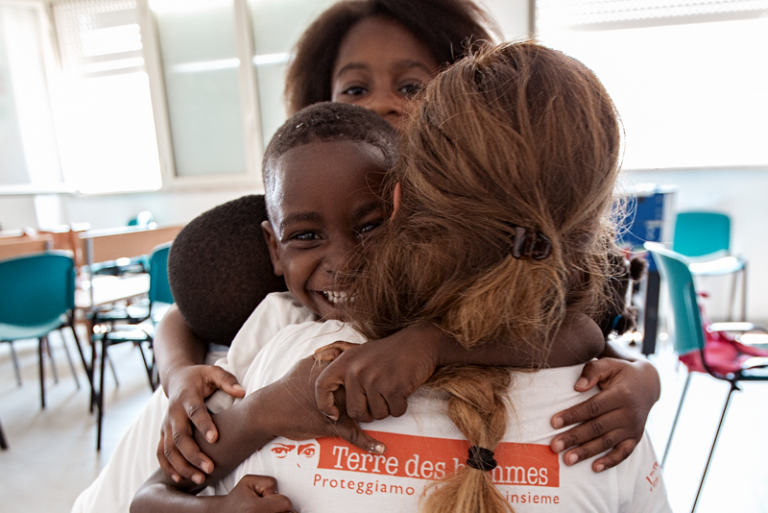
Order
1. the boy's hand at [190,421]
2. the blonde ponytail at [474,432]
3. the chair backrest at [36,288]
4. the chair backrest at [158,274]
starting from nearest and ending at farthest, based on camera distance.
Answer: the blonde ponytail at [474,432]
the boy's hand at [190,421]
the chair backrest at [36,288]
the chair backrest at [158,274]

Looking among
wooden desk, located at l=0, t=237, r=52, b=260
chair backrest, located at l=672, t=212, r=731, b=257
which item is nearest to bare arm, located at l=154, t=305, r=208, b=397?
wooden desk, located at l=0, t=237, r=52, b=260

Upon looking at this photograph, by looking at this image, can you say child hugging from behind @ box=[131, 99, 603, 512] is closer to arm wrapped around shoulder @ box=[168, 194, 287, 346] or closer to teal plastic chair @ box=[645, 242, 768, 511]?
arm wrapped around shoulder @ box=[168, 194, 287, 346]

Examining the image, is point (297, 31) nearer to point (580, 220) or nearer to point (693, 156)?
point (693, 156)

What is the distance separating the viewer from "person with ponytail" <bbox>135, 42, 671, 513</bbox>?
0.50 meters

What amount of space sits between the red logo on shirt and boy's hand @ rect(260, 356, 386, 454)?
2 centimetres

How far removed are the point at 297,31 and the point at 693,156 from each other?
4.11 m

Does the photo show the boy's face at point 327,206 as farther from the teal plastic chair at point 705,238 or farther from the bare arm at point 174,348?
the teal plastic chair at point 705,238

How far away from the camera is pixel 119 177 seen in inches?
239

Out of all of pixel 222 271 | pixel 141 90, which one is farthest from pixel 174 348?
pixel 141 90

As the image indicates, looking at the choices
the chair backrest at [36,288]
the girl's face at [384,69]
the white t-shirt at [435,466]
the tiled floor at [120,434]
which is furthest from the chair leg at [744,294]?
Result: the chair backrest at [36,288]

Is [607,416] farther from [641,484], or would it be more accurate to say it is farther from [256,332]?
[256,332]

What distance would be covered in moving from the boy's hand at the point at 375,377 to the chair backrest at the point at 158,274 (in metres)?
2.43

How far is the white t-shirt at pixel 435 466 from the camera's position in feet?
1.70

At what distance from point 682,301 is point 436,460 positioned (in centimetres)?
184
